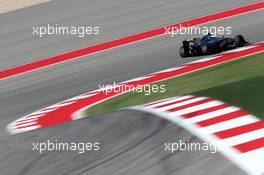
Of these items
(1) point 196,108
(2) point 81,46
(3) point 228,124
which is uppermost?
(3) point 228,124

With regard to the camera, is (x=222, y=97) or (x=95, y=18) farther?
(x=95, y=18)

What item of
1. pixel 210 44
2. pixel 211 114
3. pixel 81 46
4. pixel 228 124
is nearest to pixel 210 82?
pixel 210 44

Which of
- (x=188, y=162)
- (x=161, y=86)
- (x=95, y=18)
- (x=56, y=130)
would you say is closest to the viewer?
(x=188, y=162)

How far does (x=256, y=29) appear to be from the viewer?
1672cm

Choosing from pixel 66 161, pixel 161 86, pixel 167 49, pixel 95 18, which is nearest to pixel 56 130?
pixel 66 161

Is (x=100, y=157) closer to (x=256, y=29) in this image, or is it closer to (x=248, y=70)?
(x=248, y=70)

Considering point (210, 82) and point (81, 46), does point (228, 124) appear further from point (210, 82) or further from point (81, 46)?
point (81, 46)

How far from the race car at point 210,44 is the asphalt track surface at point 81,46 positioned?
0.29 m

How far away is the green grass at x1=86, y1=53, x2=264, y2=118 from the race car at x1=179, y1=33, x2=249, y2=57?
5.10 feet

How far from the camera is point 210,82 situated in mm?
11797

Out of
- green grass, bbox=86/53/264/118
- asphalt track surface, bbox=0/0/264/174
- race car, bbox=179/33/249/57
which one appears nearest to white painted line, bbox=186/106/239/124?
asphalt track surface, bbox=0/0/264/174

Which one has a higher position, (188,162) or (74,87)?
(188,162)

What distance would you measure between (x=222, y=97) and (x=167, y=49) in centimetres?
763

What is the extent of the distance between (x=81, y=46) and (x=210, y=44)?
5155mm
